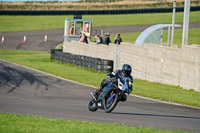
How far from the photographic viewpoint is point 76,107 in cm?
1418

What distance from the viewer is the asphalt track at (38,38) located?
1731 inches

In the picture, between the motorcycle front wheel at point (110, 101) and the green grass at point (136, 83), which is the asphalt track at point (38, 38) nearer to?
the green grass at point (136, 83)

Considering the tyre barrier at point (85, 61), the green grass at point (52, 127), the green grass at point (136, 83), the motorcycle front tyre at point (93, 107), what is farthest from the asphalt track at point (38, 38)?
the green grass at point (52, 127)

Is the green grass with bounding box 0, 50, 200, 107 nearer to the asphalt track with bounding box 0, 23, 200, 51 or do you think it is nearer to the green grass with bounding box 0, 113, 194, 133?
the green grass with bounding box 0, 113, 194, 133

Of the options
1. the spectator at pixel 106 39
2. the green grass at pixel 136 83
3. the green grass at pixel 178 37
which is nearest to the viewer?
the green grass at pixel 136 83

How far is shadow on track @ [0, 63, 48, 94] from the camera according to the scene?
19.5 m

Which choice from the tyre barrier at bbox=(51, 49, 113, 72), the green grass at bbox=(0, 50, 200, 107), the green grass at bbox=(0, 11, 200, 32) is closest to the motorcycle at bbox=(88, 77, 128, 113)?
the green grass at bbox=(0, 50, 200, 107)

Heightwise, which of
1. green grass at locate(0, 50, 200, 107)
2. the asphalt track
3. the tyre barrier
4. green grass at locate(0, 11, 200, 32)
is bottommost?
green grass at locate(0, 50, 200, 107)

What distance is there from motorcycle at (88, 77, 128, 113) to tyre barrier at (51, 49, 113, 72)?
13.6m

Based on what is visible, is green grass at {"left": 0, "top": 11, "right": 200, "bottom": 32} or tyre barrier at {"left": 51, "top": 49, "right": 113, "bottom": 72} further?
green grass at {"left": 0, "top": 11, "right": 200, "bottom": 32}

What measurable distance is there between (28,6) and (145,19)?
17451 millimetres

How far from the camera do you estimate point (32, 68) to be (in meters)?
27.9

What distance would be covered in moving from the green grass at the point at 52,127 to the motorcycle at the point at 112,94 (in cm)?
231

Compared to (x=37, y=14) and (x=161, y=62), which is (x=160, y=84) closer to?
(x=161, y=62)
